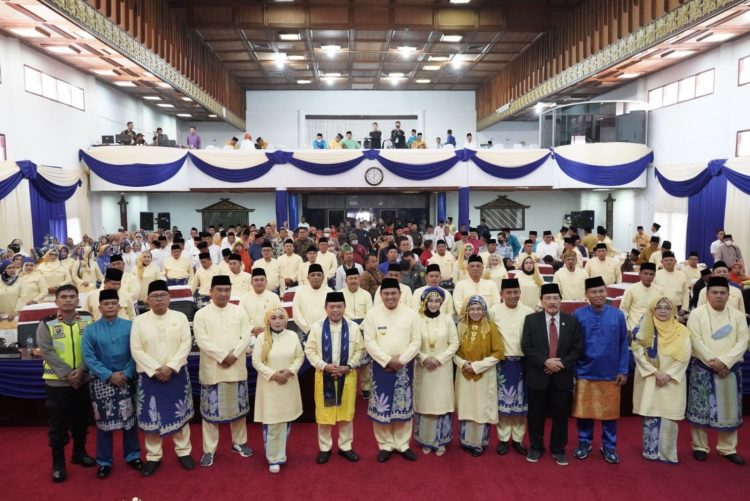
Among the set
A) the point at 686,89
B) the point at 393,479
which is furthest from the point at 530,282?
the point at 686,89

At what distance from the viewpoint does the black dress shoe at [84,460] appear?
418cm

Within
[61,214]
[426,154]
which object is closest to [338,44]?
[426,154]

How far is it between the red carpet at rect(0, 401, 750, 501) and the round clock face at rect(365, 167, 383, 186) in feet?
33.0

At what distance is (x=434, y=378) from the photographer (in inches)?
168

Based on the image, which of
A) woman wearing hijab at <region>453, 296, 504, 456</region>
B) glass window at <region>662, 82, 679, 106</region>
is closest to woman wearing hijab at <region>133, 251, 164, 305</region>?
woman wearing hijab at <region>453, 296, 504, 456</region>

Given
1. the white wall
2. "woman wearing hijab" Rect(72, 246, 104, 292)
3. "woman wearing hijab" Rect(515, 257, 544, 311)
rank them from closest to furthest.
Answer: "woman wearing hijab" Rect(515, 257, 544, 311) → "woman wearing hijab" Rect(72, 246, 104, 292) → the white wall

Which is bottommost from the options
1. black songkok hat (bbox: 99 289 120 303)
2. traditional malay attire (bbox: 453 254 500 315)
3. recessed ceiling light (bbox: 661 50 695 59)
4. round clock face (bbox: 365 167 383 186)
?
traditional malay attire (bbox: 453 254 500 315)

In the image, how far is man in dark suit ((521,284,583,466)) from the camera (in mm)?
4102

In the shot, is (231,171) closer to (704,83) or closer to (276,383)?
(276,383)

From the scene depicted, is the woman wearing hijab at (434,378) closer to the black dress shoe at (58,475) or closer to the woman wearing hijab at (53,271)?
the black dress shoe at (58,475)

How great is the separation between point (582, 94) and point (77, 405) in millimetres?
17025

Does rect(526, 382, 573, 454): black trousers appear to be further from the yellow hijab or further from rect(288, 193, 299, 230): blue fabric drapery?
rect(288, 193, 299, 230): blue fabric drapery

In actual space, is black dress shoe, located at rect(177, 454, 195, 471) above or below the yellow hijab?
below

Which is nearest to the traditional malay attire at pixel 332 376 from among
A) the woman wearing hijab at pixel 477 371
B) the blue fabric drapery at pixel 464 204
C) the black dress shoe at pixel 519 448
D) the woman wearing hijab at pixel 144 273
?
the woman wearing hijab at pixel 477 371
